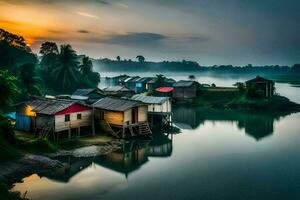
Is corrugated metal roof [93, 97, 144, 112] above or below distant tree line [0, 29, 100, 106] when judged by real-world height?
below

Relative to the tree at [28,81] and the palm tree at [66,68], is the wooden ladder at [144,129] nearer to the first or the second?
the tree at [28,81]

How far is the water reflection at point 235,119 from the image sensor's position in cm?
4928

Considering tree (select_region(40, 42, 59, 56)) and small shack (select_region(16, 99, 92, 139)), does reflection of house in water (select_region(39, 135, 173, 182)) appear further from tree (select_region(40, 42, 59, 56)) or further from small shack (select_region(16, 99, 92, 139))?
tree (select_region(40, 42, 59, 56))

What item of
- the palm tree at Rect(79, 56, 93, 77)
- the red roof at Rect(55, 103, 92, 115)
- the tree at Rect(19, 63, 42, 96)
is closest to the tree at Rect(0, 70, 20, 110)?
the red roof at Rect(55, 103, 92, 115)

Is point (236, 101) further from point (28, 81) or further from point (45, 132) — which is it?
point (45, 132)

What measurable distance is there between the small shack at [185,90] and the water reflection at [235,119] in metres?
9.92

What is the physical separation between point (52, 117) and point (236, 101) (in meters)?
51.3

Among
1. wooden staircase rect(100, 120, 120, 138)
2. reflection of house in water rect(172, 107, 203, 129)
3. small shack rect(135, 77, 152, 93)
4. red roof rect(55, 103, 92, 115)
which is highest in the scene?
small shack rect(135, 77, 152, 93)

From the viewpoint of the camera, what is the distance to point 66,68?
86500 millimetres

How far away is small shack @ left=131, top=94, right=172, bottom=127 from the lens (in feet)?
156

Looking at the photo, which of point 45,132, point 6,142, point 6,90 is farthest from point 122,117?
point 6,142

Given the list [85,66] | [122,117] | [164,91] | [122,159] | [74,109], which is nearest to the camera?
[122,159]

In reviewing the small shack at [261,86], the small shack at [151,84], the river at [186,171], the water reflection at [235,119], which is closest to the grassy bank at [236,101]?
the small shack at [261,86]

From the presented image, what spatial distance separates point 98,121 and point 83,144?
22.7 ft
